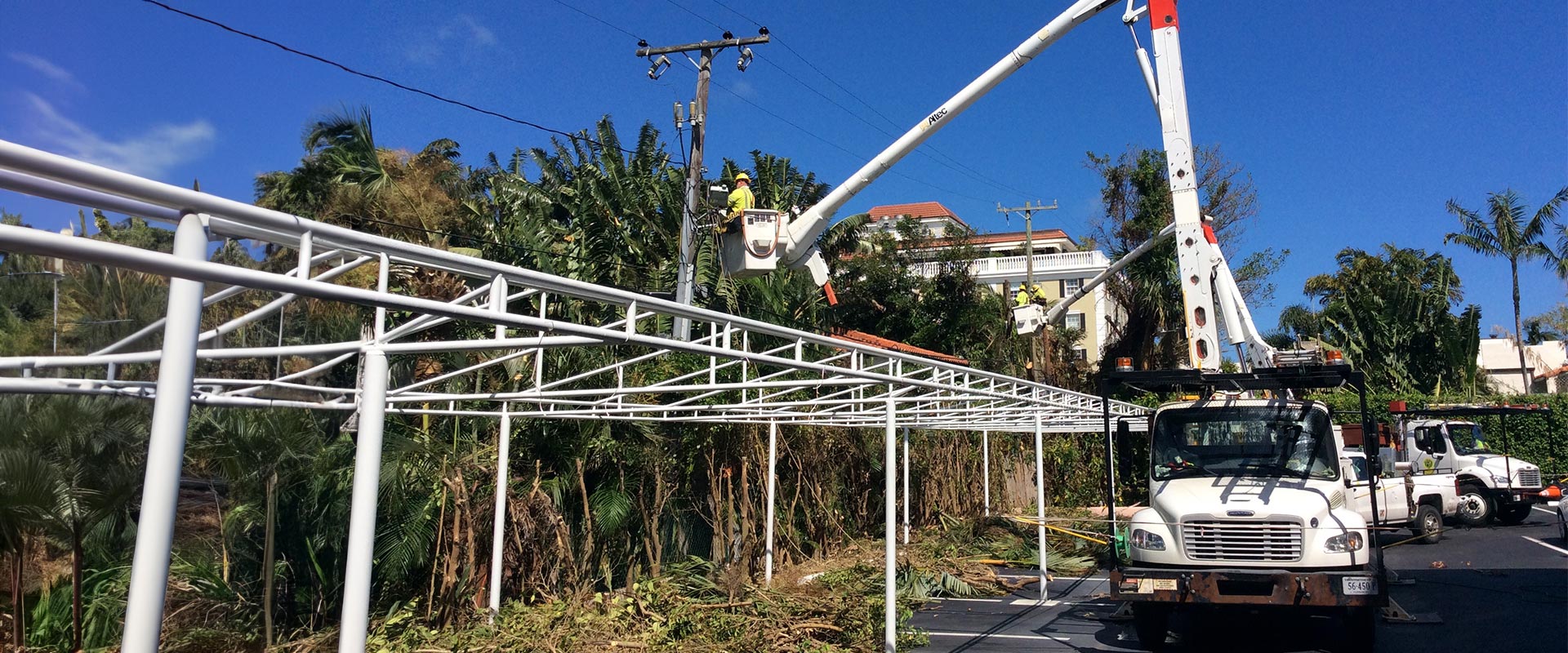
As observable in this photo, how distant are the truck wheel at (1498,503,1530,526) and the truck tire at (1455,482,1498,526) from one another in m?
0.27

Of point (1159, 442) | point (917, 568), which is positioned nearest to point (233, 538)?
point (917, 568)

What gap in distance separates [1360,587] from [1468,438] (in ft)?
52.8

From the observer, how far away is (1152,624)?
386 inches

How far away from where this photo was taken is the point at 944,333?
26156 millimetres

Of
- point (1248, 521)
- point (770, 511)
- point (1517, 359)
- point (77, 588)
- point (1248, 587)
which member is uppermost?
point (1517, 359)

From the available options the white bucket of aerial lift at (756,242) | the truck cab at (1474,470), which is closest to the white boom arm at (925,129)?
the white bucket of aerial lift at (756,242)

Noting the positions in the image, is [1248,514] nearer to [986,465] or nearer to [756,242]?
[756,242]

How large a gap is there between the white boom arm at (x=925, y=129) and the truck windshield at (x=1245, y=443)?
4212 mm

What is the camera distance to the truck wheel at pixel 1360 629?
8.77 metres

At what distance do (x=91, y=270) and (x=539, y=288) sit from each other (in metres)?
11.7

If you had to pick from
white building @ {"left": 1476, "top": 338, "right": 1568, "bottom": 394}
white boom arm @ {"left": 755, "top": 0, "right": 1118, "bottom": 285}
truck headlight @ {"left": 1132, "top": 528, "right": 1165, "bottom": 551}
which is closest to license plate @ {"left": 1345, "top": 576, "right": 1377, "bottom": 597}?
truck headlight @ {"left": 1132, "top": 528, "right": 1165, "bottom": 551}

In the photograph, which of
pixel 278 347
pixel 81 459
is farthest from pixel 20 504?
pixel 278 347

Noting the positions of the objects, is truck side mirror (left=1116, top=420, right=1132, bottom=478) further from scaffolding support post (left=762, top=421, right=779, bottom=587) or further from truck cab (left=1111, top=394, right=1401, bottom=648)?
scaffolding support post (left=762, top=421, right=779, bottom=587)

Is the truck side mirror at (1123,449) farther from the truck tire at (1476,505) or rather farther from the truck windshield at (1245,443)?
the truck tire at (1476,505)
